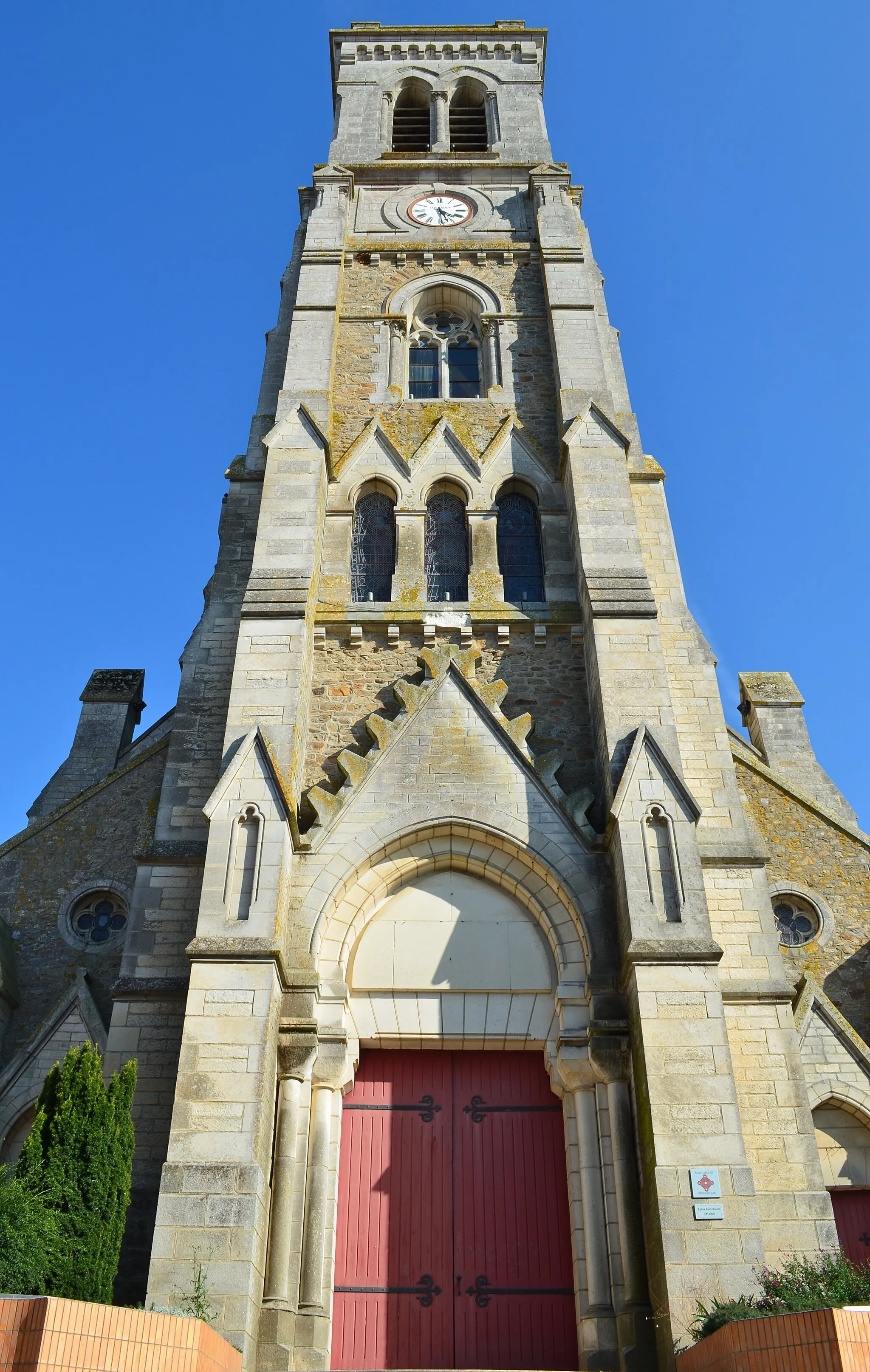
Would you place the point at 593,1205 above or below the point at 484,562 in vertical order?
below

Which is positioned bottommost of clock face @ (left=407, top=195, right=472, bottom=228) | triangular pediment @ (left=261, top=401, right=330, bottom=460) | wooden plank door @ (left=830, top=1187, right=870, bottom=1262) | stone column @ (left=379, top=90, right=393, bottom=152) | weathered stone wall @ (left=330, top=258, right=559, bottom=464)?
wooden plank door @ (left=830, top=1187, right=870, bottom=1262)

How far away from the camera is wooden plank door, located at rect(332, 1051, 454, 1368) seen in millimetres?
9711

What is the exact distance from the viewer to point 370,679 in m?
13.2

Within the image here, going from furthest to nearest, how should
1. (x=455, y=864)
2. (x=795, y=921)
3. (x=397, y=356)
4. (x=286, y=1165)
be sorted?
(x=397, y=356), (x=795, y=921), (x=455, y=864), (x=286, y=1165)

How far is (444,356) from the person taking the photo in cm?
1789

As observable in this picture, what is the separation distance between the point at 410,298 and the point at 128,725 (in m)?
7.96

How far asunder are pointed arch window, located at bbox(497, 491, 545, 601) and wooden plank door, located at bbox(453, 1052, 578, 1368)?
5.86 metres

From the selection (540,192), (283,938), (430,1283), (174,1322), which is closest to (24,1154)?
(174,1322)

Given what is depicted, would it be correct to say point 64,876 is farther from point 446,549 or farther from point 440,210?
point 440,210

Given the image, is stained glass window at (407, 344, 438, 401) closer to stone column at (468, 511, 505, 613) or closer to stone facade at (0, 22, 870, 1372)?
stone facade at (0, 22, 870, 1372)

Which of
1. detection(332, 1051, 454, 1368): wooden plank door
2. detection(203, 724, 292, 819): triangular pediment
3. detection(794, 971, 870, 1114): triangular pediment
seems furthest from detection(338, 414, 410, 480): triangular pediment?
detection(794, 971, 870, 1114): triangular pediment

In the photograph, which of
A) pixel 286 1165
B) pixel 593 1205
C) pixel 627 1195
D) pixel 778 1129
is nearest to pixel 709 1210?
pixel 627 1195

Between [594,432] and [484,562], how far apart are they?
220 centimetres

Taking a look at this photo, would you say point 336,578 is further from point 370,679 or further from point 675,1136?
point 675,1136
